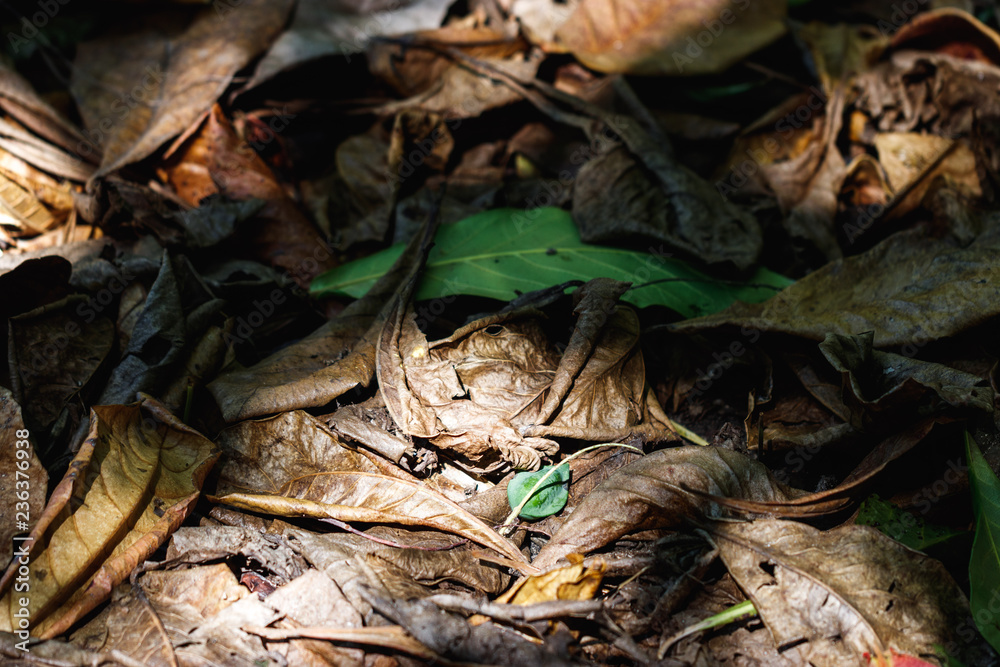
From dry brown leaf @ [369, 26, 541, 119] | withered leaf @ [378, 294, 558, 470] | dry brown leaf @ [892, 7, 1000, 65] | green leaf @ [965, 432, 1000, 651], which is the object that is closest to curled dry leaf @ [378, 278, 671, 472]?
withered leaf @ [378, 294, 558, 470]

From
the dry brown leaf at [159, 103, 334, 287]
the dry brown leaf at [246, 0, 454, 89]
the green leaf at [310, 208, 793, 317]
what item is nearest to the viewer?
the green leaf at [310, 208, 793, 317]

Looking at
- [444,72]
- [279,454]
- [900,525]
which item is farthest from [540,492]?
[444,72]

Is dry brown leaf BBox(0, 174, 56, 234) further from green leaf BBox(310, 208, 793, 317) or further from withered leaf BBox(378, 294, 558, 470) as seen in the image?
withered leaf BBox(378, 294, 558, 470)

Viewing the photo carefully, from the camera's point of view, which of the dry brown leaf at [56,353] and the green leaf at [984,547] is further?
the dry brown leaf at [56,353]

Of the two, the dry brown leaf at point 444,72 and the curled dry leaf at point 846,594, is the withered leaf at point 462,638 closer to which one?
the curled dry leaf at point 846,594

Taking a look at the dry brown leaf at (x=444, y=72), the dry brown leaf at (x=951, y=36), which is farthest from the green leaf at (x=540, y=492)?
the dry brown leaf at (x=951, y=36)

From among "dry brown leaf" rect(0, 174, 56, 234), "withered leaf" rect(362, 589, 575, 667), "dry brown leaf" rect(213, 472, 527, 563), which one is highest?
"dry brown leaf" rect(0, 174, 56, 234)

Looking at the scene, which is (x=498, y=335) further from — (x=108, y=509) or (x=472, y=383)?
(x=108, y=509)

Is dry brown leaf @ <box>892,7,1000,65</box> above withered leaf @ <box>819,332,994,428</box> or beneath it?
above
